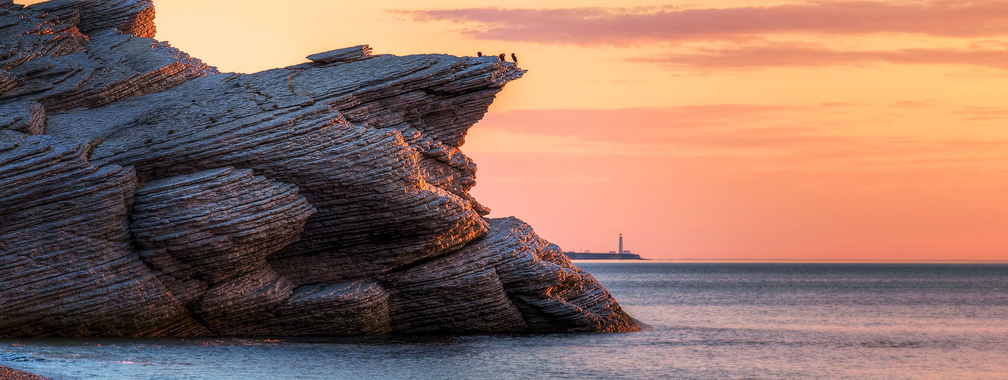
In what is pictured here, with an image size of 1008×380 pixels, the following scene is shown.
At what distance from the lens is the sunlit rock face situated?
39.8m

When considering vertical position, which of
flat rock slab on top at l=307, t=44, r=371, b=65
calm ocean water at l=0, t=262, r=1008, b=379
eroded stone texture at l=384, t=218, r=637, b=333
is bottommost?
calm ocean water at l=0, t=262, r=1008, b=379

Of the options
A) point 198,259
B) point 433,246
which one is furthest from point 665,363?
point 198,259

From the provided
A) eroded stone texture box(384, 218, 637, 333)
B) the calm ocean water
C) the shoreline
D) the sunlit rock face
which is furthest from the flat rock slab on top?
the shoreline

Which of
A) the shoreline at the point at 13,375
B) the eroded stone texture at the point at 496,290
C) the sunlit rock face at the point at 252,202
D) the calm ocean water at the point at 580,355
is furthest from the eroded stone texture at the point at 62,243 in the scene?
the shoreline at the point at 13,375

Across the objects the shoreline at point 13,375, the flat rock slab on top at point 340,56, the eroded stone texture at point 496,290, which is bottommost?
the shoreline at point 13,375

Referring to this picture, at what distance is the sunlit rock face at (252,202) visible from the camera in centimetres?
3975

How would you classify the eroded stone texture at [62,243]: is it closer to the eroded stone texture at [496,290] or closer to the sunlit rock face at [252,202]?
the sunlit rock face at [252,202]

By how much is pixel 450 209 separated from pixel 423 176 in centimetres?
277

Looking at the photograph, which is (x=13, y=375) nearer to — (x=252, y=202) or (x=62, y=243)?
(x=62, y=243)

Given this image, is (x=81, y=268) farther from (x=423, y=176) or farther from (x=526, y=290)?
(x=526, y=290)

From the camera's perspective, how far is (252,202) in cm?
4125

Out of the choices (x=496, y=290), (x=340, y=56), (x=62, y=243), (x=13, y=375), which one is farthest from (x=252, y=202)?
(x=13, y=375)

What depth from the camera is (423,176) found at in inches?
1871

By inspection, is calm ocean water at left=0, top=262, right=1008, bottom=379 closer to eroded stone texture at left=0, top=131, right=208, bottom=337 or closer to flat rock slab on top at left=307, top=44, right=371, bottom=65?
eroded stone texture at left=0, top=131, right=208, bottom=337
